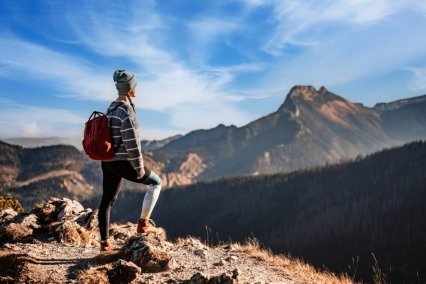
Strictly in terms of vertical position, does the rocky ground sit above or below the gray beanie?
below

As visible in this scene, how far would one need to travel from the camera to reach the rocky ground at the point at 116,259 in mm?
8812

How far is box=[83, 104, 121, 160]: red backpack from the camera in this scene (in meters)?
9.56

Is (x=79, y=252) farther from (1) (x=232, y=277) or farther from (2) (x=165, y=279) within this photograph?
(1) (x=232, y=277)

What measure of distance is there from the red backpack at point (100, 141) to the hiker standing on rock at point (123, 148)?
0.36 ft

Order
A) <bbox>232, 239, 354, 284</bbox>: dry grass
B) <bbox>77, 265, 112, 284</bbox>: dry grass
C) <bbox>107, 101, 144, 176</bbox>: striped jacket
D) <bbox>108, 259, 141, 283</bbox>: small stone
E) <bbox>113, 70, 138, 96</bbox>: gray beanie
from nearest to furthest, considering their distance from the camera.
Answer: <bbox>77, 265, 112, 284</bbox>: dry grass, <bbox>108, 259, 141, 283</bbox>: small stone, <bbox>107, 101, 144, 176</bbox>: striped jacket, <bbox>113, 70, 138, 96</bbox>: gray beanie, <bbox>232, 239, 354, 284</bbox>: dry grass

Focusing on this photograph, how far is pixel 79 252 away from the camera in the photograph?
36.1ft

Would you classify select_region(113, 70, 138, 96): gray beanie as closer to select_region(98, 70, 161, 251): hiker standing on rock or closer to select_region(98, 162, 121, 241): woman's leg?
select_region(98, 70, 161, 251): hiker standing on rock

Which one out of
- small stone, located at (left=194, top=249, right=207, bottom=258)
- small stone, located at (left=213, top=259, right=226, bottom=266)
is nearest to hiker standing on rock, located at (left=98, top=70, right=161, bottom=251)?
small stone, located at (left=194, top=249, right=207, bottom=258)

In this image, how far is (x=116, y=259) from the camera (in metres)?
9.97

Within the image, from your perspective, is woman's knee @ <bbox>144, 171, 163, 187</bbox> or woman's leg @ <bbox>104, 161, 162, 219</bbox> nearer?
woman's leg @ <bbox>104, 161, 162, 219</bbox>

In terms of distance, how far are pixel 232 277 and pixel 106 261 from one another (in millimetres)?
3082

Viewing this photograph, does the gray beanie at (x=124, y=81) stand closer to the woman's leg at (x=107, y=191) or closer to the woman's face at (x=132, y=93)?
the woman's face at (x=132, y=93)

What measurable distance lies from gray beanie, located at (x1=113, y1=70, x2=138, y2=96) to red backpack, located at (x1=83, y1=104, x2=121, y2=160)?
1.45 feet

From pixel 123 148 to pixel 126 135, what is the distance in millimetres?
A: 364
